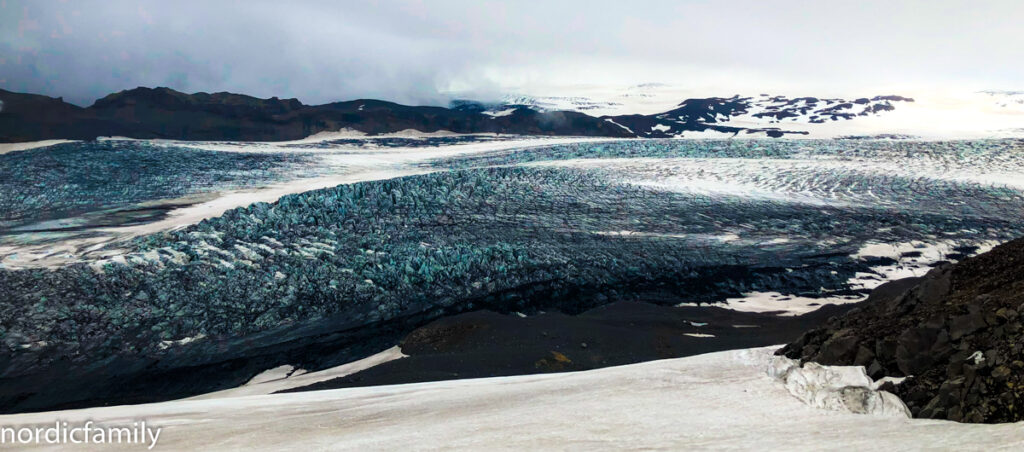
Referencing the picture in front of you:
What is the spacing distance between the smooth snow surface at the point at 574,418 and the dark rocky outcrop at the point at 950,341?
0.27 meters

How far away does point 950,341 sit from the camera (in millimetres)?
5395

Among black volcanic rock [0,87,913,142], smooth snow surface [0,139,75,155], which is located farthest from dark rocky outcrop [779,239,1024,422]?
black volcanic rock [0,87,913,142]

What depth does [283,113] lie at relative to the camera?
214 feet

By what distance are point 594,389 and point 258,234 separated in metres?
14.1

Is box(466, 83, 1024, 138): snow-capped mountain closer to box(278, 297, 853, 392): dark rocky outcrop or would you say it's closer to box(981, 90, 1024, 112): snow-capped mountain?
box(981, 90, 1024, 112): snow-capped mountain

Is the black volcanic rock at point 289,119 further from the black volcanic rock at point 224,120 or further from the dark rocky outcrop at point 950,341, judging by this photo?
the dark rocky outcrop at point 950,341

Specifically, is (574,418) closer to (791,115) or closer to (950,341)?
(950,341)

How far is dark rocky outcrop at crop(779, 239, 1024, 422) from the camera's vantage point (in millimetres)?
4363

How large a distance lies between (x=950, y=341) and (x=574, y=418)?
2.76 m

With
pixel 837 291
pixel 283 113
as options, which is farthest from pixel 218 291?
pixel 283 113

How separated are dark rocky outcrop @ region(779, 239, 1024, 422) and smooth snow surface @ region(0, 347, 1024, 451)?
267 millimetres

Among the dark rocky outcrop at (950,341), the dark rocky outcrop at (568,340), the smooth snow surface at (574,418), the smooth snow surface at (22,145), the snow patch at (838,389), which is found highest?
the smooth snow surface at (22,145)

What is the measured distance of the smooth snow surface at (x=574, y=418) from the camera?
4.38 meters

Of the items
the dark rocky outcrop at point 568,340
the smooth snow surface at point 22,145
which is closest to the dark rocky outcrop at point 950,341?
the dark rocky outcrop at point 568,340
